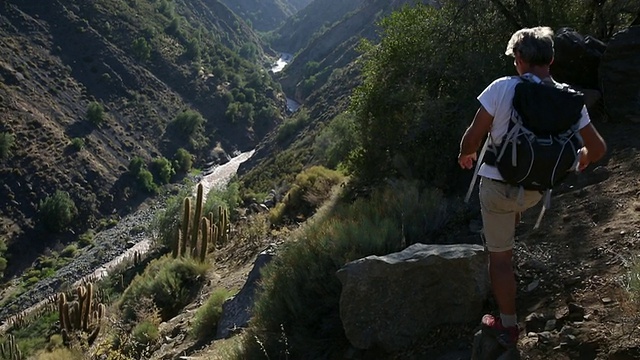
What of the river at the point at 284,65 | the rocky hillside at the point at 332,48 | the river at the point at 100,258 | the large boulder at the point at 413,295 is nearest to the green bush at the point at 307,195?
the large boulder at the point at 413,295

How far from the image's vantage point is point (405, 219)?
6035 millimetres

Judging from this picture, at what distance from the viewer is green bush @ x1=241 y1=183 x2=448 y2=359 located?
15.6 feet

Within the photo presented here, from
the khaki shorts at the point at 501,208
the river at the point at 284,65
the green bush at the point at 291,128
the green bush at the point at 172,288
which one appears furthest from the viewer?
the river at the point at 284,65

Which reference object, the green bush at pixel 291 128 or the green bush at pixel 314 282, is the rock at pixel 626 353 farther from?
the green bush at pixel 291 128

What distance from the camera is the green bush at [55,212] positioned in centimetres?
4178

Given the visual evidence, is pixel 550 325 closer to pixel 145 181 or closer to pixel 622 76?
pixel 622 76

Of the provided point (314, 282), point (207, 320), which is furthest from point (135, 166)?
point (314, 282)

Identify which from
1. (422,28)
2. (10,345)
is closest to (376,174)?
(422,28)

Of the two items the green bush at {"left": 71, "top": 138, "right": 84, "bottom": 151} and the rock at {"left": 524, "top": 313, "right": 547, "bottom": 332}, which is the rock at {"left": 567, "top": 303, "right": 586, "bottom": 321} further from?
the green bush at {"left": 71, "top": 138, "right": 84, "bottom": 151}

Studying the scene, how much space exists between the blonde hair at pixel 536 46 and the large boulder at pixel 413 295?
174 cm

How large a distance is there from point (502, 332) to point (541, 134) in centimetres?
125

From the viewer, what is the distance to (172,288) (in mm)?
10359

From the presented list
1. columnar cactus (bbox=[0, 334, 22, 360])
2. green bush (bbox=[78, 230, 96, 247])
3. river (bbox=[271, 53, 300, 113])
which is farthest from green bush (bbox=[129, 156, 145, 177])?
river (bbox=[271, 53, 300, 113])

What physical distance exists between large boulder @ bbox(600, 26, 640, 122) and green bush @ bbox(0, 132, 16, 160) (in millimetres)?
47326
